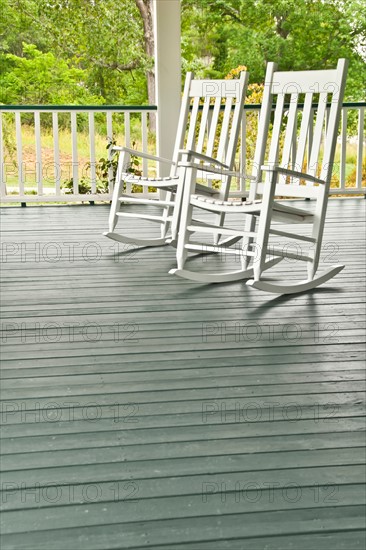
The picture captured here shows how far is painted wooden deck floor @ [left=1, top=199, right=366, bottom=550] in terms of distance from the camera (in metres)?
1.57

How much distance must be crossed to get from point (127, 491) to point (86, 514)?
0.43ft

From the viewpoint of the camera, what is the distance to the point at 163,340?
2.86 meters

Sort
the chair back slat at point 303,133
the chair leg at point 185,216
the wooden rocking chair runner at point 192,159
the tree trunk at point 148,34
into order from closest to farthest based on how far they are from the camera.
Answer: the chair back slat at point 303,133, the chair leg at point 185,216, the wooden rocking chair runner at point 192,159, the tree trunk at point 148,34

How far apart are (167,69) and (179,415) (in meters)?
5.12

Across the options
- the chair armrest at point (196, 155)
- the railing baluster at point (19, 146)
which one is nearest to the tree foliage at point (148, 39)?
the railing baluster at point (19, 146)

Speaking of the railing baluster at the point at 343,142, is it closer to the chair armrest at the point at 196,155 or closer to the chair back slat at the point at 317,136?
the chair armrest at the point at 196,155

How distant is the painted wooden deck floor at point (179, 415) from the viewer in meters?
1.57

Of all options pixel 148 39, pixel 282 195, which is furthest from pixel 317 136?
pixel 148 39

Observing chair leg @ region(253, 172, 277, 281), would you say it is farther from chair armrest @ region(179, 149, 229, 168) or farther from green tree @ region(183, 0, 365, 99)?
green tree @ region(183, 0, 365, 99)

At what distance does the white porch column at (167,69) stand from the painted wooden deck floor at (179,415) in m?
3.13

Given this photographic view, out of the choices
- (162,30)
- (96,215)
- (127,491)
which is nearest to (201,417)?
(127,491)

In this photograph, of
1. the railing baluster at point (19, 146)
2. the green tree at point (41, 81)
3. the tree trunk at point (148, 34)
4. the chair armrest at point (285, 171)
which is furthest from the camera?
the green tree at point (41, 81)

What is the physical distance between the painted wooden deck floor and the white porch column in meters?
3.13

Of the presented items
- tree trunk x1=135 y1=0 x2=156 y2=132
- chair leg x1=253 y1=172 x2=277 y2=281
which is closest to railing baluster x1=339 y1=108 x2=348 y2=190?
chair leg x1=253 y1=172 x2=277 y2=281
